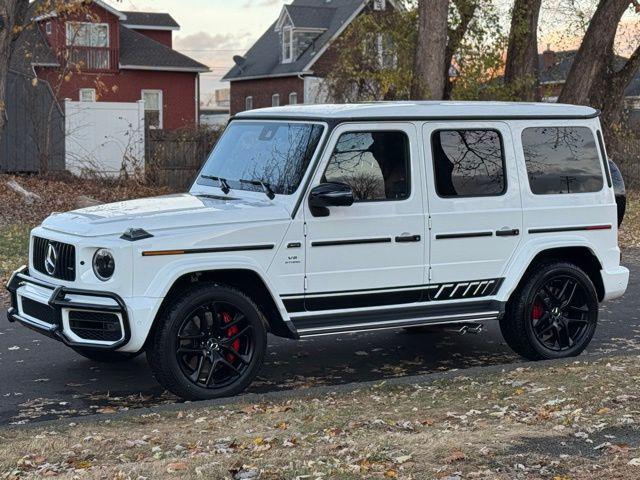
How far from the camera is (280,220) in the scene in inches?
313

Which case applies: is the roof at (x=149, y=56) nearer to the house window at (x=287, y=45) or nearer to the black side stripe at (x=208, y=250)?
the house window at (x=287, y=45)

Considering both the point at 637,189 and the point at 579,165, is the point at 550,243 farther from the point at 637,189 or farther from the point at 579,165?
the point at 637,189

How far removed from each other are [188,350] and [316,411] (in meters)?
1.09

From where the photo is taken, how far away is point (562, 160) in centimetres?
929

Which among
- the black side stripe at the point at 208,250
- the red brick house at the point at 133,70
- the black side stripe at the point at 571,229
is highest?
the red brick house at the point at 133,70

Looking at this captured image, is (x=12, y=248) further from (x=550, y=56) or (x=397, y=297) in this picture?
(x=550, y=56)

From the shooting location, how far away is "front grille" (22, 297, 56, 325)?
7.79 meters

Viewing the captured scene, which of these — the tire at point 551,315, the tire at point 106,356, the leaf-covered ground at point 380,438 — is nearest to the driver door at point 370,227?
the leaf-covered ground at point 380,438

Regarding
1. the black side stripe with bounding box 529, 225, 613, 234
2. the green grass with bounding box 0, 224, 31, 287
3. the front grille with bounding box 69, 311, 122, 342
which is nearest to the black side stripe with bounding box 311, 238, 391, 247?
the black side stripe with bounding box 529, 225, 613, 234

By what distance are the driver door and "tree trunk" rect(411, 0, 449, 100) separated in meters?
11.9

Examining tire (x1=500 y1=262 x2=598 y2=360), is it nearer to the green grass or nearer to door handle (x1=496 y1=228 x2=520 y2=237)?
door handle (x1=496 y1=228 x2=520 y2=237)

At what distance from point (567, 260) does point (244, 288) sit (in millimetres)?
2923

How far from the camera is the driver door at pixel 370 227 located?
8.15 metres

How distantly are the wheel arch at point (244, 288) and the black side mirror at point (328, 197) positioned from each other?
64 cm
